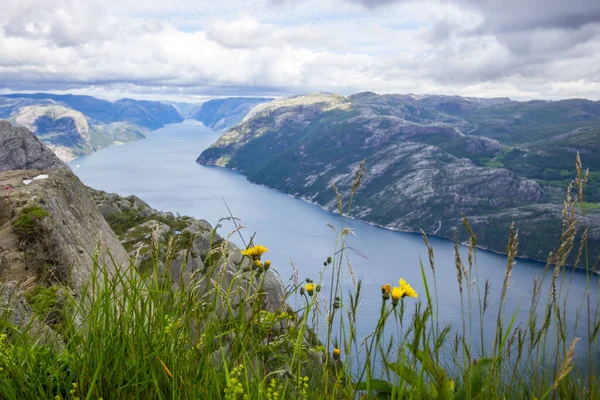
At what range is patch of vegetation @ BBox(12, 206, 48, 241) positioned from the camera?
8680 millimetres

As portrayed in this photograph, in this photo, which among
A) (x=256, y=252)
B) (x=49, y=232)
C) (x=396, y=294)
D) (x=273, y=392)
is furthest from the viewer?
(x=49, y=232)

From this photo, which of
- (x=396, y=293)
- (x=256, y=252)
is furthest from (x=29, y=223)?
(x=396, y=293)

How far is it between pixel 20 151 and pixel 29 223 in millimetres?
54897

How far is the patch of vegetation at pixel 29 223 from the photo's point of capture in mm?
8680

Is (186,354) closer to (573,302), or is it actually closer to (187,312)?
(187,312)

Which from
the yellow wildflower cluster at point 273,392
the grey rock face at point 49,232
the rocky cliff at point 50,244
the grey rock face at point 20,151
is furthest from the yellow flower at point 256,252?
the grey rock face at point 20,151

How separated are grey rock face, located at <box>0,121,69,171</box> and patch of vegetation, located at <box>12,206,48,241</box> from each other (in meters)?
49.1

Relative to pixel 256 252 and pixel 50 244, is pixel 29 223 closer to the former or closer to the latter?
pixel 50 244

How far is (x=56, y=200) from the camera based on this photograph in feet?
36.3

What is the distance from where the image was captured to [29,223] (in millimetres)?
8953

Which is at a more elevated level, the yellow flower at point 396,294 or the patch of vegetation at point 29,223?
the yellow flower at point 396,294

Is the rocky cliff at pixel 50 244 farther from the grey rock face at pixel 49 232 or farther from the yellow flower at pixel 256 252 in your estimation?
the yellow flower at pixel 256 252

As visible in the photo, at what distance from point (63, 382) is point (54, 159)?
213 ft

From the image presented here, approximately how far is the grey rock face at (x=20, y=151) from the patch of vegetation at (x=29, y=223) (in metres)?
49.1
